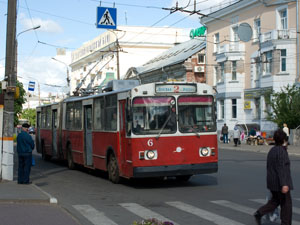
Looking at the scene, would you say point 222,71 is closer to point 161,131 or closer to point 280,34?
point 280,34

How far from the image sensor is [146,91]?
13.1m

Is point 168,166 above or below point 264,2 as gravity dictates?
below

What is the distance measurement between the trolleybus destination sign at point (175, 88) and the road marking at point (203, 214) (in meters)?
3.41

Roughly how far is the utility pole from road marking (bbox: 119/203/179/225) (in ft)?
15.6

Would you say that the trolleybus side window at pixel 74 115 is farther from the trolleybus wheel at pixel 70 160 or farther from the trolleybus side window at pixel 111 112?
the trolleybus side window at pixel 111 112

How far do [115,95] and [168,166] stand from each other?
2616 millimetres

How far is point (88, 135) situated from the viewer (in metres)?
17.2

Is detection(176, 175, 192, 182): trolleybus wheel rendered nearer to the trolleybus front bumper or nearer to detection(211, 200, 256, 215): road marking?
the trolleybus front bumper

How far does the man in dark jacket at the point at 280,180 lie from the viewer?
7324 mm

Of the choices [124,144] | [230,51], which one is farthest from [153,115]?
[230,51]

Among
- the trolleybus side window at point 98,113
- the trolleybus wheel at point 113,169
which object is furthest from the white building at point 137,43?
the trolleybus wheel at point 113,169

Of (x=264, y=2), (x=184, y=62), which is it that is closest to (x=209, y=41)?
(x=184, y=62)

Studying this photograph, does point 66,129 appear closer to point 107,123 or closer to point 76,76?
point 107,123

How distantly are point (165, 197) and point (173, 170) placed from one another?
1503 millimetres
